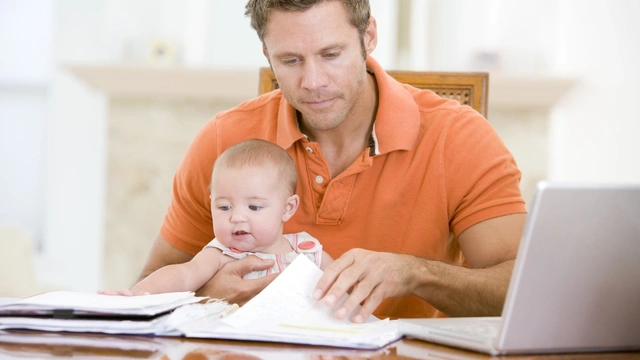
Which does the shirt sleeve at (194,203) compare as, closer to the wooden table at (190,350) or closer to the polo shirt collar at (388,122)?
the polo shirt collar at (388,122)

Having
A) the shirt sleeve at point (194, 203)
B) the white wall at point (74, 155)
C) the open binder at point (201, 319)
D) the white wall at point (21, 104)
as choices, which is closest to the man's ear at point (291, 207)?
the shirt sleeve at point (194, 203)

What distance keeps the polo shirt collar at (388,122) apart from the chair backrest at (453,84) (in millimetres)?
176

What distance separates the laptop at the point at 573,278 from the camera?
89cm

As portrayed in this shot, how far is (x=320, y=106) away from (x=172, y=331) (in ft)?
2.73

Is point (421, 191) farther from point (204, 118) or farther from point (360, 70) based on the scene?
point (204, 118)

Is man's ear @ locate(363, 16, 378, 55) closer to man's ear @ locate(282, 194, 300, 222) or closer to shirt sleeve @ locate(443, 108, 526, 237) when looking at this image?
shirt sleeve @ locate(443, 108, 526, 237)

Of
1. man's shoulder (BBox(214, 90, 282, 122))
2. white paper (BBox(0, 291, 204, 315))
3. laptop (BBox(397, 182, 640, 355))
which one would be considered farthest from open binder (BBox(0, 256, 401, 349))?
man's shoulder (BBox(214, 90, 282, 122))

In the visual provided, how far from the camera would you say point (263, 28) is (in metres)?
1.80

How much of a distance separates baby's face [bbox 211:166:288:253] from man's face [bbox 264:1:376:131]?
220 mm

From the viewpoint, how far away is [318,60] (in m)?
1.73

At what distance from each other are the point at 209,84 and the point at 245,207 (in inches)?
108

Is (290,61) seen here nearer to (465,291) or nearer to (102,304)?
(465,291)

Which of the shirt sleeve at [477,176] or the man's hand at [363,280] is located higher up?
the shirt sleeve at [477,176]

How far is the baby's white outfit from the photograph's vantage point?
63.1 inches
